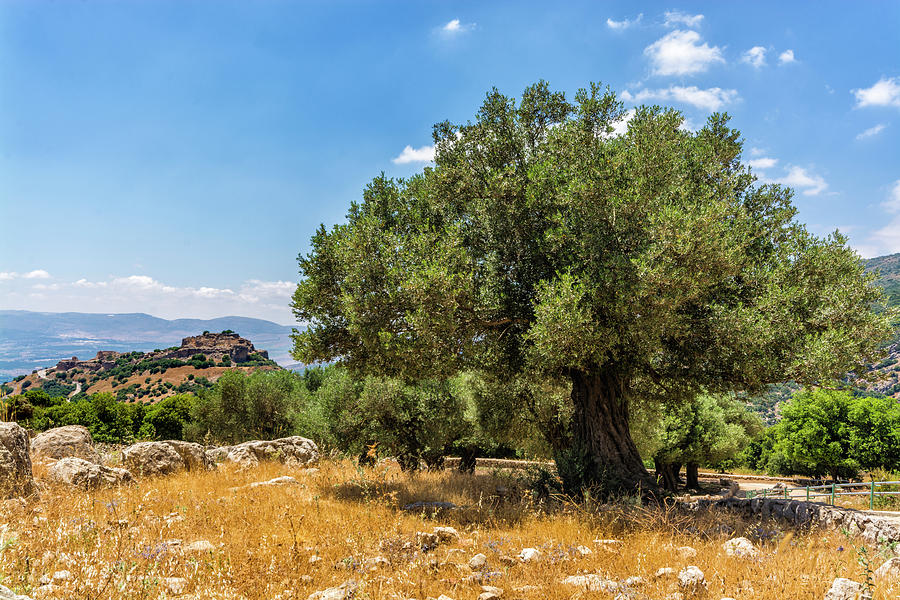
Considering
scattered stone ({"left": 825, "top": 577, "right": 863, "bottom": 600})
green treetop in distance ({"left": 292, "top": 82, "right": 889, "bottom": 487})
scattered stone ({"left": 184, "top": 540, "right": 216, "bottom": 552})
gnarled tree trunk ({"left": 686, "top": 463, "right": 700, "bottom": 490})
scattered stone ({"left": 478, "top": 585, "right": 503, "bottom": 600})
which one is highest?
green treetop in distance ({"left": 292, "top": 82, "right": 889, "bottom": 487})

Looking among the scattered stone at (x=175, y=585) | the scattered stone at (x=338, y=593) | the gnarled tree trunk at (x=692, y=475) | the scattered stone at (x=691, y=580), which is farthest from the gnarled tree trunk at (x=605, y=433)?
the gnarled tree trunk at (x=692, y=475)

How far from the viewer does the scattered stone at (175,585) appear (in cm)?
507

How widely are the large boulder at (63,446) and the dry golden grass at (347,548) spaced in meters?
3.58

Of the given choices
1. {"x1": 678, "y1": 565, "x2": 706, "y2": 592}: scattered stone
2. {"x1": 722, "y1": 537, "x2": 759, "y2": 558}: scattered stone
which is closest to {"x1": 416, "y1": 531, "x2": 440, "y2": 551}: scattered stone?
{"x1": 678, "y1": 565, "x2": 706, "y2": 592}: scattered stone

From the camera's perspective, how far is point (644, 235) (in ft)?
40.4

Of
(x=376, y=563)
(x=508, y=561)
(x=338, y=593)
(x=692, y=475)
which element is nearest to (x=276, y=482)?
(x=376, y=563)

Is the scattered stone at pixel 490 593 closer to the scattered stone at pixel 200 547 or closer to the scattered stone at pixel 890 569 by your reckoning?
the scattered stone at pixel 200 547

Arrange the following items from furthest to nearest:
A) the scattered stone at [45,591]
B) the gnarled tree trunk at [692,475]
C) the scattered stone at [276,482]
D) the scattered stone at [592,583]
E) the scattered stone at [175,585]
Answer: the gnarled tree trunk at [692,475] < the scattered stone at [276,482] < the scattered stone at [592,583] < the scattered stone at [175,585] < the scattered stone at [45,591]

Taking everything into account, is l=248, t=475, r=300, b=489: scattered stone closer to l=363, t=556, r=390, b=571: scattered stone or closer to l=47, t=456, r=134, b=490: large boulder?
l=47, t=456, r=134, b=490: large boulder

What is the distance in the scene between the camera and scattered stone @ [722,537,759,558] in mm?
7672

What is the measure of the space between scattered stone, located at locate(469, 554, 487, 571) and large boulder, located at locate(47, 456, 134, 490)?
891cm

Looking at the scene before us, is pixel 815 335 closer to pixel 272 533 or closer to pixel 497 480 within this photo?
pixel 497 480

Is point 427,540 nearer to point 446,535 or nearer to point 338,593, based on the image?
point 446,535

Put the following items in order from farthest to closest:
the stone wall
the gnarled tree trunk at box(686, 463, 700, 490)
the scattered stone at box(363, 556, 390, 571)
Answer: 1. the gnarled tree trunk at box(686, 463, 700, 490)
2. the stone wall
3. the scattered stone at box(363, 556, 390, 571)
